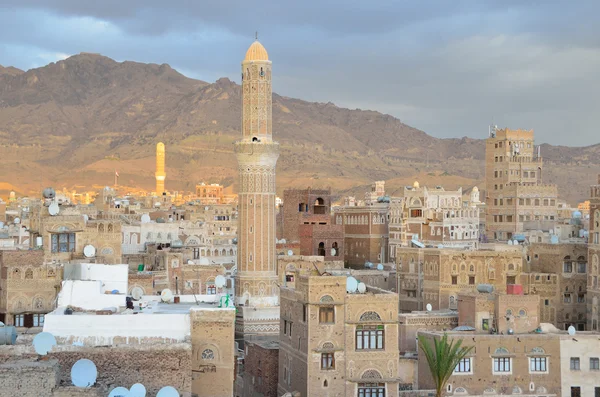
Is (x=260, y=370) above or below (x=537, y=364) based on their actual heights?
below

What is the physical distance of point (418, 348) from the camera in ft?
135

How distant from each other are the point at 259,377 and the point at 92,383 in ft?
50.7

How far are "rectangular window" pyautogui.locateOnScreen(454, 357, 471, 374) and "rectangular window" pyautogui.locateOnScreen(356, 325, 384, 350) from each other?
13.2 ft

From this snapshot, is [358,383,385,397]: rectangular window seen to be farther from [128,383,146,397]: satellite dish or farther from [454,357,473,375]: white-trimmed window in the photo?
[128,383,146,397]: satellite dish

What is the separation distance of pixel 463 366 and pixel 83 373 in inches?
642

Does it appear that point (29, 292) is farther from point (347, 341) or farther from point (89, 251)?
point (347, 341)

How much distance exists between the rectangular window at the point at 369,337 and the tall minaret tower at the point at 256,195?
1982cm

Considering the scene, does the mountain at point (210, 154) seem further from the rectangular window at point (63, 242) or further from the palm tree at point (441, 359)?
the palm tree at point (441, 359)

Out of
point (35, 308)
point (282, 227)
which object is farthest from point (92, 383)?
point (282, 227)

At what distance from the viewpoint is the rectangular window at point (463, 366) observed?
130 ft

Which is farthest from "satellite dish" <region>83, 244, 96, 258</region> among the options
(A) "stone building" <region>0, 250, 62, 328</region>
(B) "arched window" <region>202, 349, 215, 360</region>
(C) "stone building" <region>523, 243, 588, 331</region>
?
(C) "stone building" <region>523, 243, 588, 331</region>

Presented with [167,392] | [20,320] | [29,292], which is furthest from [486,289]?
[167,392]

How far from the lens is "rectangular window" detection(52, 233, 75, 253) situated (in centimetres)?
4606

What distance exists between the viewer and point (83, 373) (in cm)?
2822
